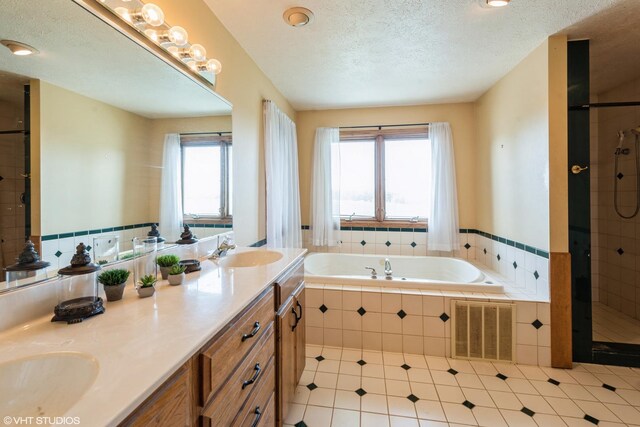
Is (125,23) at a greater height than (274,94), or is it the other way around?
(274,94)

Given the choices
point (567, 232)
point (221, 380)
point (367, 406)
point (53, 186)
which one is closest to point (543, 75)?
point (567, 232)

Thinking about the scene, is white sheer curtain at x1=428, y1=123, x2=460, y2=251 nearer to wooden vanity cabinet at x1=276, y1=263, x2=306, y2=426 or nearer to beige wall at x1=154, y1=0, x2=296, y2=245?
beige wall at x1=154, y1=0, x2=296, y2=245

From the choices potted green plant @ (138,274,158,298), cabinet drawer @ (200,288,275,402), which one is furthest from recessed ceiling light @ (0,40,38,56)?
cabinet drawer @ (200,288,275,402)

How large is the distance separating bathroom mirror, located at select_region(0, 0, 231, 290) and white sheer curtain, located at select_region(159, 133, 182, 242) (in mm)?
29

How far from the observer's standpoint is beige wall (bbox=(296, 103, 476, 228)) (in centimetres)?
321

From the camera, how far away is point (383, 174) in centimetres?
340

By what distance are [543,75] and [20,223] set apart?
9.76 feet

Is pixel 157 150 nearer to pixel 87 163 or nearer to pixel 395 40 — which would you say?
pixel 87 163

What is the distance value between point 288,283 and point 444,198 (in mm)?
2422

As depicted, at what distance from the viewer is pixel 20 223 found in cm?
80

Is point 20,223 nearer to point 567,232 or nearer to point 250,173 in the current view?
point 250,173

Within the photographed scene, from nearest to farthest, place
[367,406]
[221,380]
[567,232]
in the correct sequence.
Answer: [221,380], [367,406], [567,232]

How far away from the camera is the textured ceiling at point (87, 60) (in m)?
0.80

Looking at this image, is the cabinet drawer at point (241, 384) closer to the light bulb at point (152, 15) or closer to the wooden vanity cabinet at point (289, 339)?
the wooden vanity cabinet at point (289, 339)
